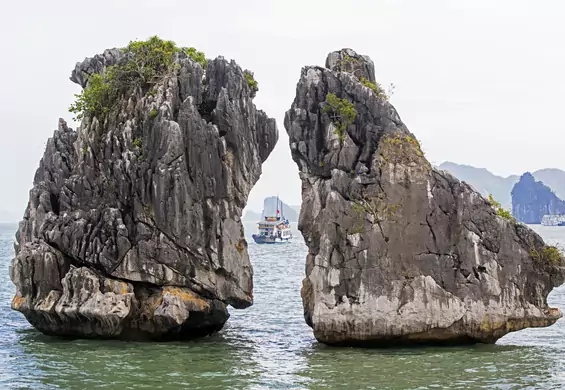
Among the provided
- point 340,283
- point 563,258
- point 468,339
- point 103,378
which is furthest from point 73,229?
point 563,258

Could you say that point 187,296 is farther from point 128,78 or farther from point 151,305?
point 128,78

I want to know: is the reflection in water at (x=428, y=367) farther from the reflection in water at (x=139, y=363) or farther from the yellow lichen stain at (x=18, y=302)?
the yellow lichen stain at (x=18, y=302)

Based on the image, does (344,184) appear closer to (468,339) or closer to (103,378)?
(468,339)

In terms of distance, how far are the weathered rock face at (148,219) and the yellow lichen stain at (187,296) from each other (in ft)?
0.16

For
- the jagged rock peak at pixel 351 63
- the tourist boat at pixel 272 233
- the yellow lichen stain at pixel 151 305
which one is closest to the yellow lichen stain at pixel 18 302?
the yellow lichen stain at pixel 151 305

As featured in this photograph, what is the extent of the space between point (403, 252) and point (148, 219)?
1067 cm

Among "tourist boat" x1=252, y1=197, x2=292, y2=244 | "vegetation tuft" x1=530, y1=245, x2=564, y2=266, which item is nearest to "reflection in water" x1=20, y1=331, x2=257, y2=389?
"vegetation tuft" x1=530, y1=245, x2=564, y2=266

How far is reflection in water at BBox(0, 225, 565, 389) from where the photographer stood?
25.4 metres

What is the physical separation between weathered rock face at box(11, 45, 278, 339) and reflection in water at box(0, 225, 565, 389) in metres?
1.39

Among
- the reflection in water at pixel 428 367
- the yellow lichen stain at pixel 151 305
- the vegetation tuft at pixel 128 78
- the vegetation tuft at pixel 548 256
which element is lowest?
the reflection in water at pixel 428 367

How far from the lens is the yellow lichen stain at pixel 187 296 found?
3266 centimetres

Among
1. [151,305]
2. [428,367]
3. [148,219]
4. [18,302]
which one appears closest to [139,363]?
→ [151,305]

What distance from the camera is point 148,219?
33.6 m

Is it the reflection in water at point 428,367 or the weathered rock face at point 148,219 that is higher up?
the weathered rock face at point 148,219
